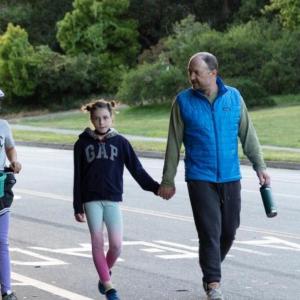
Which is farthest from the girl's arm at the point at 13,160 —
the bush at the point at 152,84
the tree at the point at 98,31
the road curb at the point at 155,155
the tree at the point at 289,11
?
the tree at the point at 98,31

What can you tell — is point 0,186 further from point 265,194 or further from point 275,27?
point 275,27

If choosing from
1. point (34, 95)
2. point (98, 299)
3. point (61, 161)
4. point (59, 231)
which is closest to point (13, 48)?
point (34, 95)

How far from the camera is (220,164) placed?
7.03 metres

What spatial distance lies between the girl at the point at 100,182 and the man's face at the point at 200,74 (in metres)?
0.69

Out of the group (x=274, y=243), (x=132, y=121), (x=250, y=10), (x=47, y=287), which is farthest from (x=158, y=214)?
(x=250, y=10)

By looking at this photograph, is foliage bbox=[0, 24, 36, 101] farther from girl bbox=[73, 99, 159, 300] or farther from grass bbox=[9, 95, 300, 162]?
girl bbox=[73, 99, 159, 300]

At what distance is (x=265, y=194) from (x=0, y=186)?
2114 mm

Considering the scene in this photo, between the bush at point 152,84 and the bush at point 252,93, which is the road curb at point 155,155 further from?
the bush at point 252,93

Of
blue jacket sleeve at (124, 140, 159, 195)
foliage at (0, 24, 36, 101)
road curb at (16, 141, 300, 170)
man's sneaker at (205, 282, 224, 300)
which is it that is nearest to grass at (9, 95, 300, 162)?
road curb at (16, 141, 300, 170)

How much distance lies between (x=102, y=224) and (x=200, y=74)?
1.38m

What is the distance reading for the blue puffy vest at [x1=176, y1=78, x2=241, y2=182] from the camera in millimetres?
7000

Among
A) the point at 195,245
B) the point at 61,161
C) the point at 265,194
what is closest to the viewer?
the point at 265,194

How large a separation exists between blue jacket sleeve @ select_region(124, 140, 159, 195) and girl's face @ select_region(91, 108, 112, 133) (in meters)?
0.23

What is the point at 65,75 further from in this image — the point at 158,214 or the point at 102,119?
the point at 102,119
